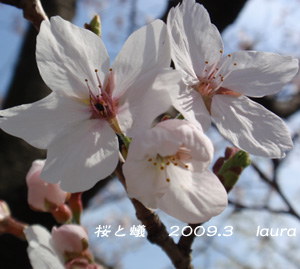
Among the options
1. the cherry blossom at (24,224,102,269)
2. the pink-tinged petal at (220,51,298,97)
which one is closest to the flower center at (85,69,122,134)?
the pink-tinged petal at (220,51,298,97)

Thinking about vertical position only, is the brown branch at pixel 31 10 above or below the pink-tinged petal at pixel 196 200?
above

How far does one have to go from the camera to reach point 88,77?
2.38ft

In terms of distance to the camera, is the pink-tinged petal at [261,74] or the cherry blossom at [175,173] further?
the pink-tinged petal at [261,74]

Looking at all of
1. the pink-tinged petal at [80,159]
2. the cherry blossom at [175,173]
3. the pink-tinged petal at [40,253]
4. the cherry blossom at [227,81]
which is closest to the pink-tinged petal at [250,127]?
the cherry blossom at [227,81]

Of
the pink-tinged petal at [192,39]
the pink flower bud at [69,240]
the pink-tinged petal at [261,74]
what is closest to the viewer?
the pink-tinged petal at [192,39]

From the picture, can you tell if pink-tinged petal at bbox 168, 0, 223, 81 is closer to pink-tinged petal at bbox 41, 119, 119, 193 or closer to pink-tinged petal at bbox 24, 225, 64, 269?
pink-tinged petal at bbox 41, 119, 119, 193

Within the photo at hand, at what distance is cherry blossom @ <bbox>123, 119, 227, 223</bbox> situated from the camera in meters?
0.59

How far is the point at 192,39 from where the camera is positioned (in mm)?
747

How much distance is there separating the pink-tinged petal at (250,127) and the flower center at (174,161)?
105 mm

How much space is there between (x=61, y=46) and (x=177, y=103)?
0.25 metres

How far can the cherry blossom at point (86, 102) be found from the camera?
0.64 metres

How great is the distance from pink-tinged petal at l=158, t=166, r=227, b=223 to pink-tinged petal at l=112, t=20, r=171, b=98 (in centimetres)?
21

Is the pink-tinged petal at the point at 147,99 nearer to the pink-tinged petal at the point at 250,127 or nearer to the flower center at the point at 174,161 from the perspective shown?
the flower center at the point at 174,161

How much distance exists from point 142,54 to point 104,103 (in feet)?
0.43
